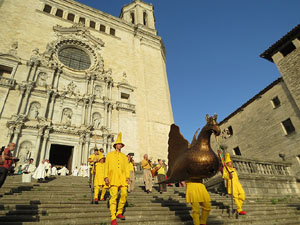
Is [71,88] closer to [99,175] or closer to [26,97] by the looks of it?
[26,97]

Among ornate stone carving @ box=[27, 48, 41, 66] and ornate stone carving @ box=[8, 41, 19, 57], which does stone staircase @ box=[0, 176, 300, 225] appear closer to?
ornate stone carving @ box=[27, 48, 41, 66]

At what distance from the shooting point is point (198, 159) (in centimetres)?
366

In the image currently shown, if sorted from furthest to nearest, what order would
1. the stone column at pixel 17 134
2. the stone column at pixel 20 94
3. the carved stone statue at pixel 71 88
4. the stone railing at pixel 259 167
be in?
the carved stone statue at pixel 71 88 < the stone column at pixel 20 94 < the stone column at pixel 17 134 < the stone railing at pixel 259 167

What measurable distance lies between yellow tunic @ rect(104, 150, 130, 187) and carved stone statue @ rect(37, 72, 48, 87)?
1395cm

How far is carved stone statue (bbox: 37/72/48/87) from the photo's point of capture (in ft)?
51.1

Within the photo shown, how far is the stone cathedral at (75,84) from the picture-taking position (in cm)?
1398

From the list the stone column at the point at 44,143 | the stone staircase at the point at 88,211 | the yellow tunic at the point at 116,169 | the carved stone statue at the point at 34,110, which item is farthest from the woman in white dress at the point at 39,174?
the carved stone statue at the point at 34,110

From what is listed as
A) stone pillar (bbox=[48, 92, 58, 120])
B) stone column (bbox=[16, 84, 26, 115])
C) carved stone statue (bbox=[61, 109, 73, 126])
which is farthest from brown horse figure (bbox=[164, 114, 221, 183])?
stone column (bbox=[16, 84, 26, 115])

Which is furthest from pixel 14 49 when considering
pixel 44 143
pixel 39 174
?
pixel 39 174

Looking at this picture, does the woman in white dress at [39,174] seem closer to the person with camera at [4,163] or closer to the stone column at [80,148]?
the person with camera at [4,163]

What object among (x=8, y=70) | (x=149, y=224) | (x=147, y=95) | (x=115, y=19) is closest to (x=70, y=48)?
(x=8, y=70)

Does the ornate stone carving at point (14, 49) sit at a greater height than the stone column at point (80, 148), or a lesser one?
greater

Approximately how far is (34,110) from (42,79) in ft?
9.84

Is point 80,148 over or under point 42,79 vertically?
under
